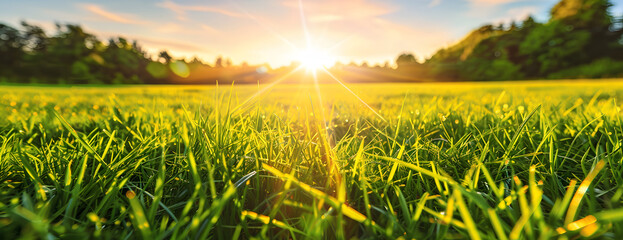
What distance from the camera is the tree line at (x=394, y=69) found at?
33750mm

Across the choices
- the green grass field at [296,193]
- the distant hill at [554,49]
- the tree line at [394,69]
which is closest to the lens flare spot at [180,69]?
the tree line at [394,69]

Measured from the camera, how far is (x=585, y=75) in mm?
32094

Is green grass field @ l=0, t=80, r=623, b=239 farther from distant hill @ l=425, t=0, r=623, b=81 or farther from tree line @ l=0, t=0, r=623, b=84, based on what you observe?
distant hill @ l=425, t=0, r=623, b=81

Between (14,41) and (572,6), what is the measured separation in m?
72.0

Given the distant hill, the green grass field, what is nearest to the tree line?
the distant hill

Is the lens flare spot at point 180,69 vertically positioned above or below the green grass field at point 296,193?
above

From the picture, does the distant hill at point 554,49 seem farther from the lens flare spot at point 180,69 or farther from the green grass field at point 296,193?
the green grass field at point 296,193

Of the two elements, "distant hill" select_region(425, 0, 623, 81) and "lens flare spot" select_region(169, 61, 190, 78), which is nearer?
"distant hill" select_region(425, 0, 623, 81)

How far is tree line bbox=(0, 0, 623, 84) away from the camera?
111ft

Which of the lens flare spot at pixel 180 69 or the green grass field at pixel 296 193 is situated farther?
the lens flare spot at pixel 180 69

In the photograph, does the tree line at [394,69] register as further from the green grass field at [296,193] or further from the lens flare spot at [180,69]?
the green grass field at [296,193]

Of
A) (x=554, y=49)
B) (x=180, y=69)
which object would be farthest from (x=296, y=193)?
(x=554, y=49)

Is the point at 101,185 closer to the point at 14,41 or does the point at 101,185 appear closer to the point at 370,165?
the point at 370,165

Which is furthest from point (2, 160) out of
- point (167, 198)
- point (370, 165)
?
point (370, 165)
